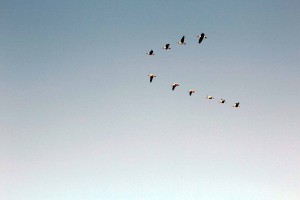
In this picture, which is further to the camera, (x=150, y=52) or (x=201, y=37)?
(x=150, y=52)

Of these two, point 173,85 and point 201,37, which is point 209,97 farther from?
point 201,37

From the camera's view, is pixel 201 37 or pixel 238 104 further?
pixel 238 104

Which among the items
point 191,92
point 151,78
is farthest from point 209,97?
point 151,78

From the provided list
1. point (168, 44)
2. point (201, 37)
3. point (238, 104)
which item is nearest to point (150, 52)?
point (168, 44)

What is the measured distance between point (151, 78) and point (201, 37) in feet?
61.5

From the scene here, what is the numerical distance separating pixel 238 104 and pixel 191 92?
13833 millimetres

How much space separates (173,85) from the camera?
112312 mm

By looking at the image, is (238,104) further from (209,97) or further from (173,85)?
(173,85)

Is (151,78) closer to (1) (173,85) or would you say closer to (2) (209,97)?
(1) (173,85)

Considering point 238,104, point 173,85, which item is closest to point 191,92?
point 173,85

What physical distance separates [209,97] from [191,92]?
617cm

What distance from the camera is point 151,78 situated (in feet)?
369

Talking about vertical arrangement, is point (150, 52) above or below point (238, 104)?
above

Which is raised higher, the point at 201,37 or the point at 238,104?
the point at 201,37
